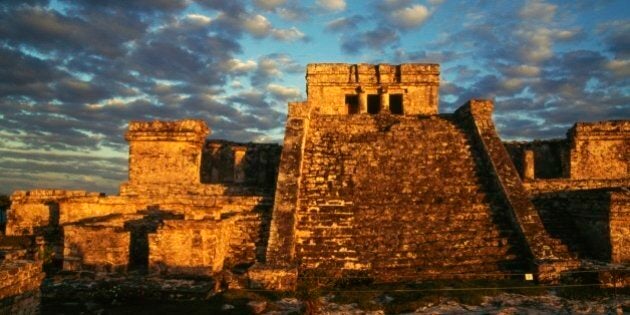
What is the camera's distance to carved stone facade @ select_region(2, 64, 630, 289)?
420 inches

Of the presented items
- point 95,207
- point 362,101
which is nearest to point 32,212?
point 95,207

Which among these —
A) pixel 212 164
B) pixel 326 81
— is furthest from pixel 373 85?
pixel 212 164

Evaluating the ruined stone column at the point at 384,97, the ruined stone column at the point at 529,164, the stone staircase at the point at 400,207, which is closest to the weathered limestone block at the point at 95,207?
the stone staircase at the point at 400,207

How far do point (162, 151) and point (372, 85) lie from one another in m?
9.52

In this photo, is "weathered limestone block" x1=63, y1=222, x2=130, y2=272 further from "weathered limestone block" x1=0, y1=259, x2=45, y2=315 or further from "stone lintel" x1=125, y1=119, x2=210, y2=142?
"stone lintel" x1=125, y1=119, x2=210, y2=142

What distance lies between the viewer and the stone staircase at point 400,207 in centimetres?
1069

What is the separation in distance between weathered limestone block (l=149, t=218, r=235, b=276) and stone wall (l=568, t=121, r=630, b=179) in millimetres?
14162

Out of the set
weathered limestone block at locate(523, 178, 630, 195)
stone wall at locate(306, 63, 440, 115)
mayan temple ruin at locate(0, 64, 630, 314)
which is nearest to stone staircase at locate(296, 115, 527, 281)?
mayan temple ruin at locate(0, 64, 630, 314)

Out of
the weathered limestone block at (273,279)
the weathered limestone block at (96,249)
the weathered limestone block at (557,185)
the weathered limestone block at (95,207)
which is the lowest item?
the weathered limestone block at (273,279)

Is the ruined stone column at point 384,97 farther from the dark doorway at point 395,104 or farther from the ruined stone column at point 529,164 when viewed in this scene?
the ruined stone column at point 529,164

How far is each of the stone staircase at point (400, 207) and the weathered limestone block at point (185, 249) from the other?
2.04 m

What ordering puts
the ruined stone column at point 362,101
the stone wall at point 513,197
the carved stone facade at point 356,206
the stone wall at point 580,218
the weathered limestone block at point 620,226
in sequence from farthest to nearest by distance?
the ruined stone column at point 362,101 → the stone wall at point 580,218 → the weathered limestone block at point 620,226 → the carved stone facade at point 356,206 → the stone wall at point 513,197

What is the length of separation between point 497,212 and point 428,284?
12.3ft

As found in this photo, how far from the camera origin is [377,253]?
10945 millimetres
